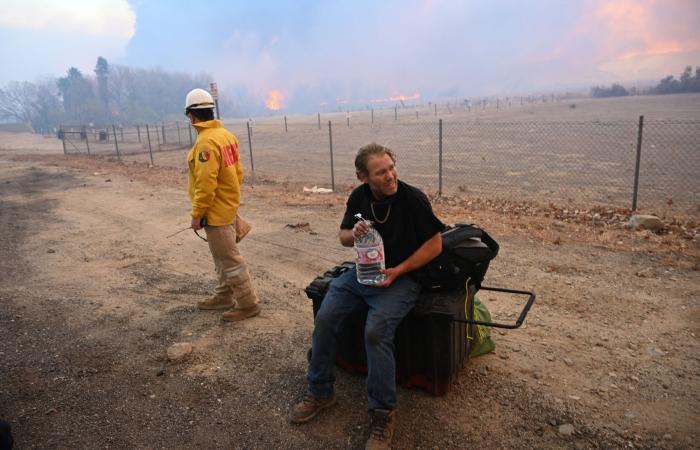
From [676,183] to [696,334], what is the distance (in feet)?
31.6

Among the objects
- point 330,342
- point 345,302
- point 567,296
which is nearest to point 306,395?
point 330,342

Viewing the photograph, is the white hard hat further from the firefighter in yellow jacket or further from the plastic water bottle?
the plastic water bottle

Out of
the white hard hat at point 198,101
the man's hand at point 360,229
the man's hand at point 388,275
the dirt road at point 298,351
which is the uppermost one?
the white hard hat at point 198,101

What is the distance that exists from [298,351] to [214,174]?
5.98 ft

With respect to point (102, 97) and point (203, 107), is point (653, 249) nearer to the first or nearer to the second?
point (203, 107)

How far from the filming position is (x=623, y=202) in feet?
34.2

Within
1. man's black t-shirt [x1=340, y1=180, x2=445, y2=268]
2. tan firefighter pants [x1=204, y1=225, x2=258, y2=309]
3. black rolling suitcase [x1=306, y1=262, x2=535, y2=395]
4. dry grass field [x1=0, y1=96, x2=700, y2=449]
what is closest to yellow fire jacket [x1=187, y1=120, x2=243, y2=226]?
tan firefighter pants [x1=204, y1=225, x2=258, y2=309]

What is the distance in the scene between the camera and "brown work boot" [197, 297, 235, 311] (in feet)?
17.7

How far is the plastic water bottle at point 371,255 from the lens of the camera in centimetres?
333

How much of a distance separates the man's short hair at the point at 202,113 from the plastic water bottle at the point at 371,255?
84.0 inches

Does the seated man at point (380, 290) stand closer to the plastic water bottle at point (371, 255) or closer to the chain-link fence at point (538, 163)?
the plastic water bottle at point (371, 255)

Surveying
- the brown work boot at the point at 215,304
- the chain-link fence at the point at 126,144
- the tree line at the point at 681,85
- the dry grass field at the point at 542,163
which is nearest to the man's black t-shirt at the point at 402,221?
the brown work boot at the point at 215,304

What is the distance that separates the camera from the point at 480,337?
400cm

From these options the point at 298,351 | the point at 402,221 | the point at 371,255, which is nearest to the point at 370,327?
the point at 371,255
